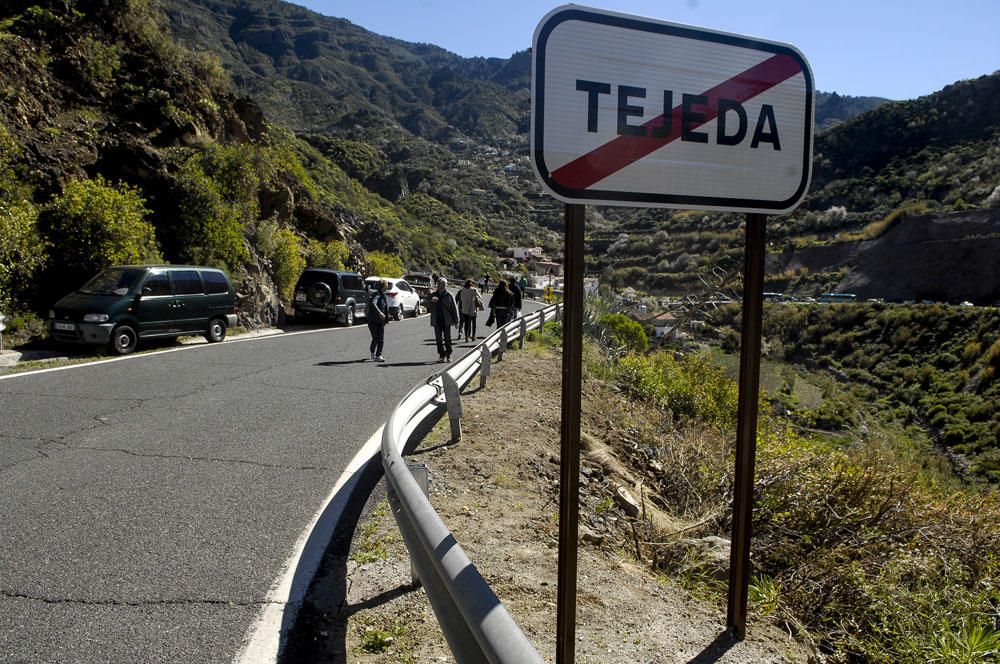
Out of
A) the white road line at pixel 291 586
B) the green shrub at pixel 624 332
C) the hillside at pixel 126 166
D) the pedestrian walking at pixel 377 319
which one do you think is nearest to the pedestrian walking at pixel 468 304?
the pedestrian walking at pixel 377 319

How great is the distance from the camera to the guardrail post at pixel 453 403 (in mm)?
5898

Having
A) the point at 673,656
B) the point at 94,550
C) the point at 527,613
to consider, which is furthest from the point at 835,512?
the point at 94,550

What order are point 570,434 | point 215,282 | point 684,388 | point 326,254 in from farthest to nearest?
point 326,254, point 215,282, point 684,388, point 570,434

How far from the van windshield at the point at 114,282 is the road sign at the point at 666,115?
12967mm

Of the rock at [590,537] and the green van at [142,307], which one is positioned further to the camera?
the green van at [142,307]

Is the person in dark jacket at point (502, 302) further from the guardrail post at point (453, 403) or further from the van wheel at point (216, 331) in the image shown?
the guardrail post at point (453, 403)

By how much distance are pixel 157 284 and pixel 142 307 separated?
0.71 metres

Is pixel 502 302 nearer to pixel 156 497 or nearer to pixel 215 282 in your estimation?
pixel 215 282

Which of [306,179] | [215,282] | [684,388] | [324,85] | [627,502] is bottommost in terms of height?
[684,388]

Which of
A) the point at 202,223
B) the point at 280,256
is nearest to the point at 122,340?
the point at 202,223

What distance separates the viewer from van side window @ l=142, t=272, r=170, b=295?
1291 cm

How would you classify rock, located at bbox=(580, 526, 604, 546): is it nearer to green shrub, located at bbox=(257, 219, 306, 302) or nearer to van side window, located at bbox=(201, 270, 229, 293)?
van side window, located at bbox=(201, 270, 229, 293)

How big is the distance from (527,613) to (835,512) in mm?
2767

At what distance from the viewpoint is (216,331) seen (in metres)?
14.9
